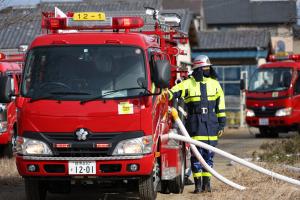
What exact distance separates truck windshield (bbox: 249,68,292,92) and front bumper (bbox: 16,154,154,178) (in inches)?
639

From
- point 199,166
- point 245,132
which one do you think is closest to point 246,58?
point 245,132

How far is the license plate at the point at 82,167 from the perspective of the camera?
9.07 meters

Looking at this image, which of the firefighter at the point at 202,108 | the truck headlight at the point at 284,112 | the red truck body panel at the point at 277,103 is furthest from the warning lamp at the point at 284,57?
the firefighter at the point at 202,108

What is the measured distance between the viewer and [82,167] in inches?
357

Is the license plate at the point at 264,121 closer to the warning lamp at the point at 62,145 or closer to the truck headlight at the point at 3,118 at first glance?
the truck headlight at the point at 3,118

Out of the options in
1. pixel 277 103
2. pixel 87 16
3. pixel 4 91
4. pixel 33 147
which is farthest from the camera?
pixel 277 103

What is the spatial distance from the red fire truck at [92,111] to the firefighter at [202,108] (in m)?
1.00

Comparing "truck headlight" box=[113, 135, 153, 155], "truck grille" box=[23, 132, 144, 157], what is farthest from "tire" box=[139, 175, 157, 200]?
"truck grille" box=[23, 132, 144, 157]

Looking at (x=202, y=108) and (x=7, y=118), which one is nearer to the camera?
(x=202, y=108)

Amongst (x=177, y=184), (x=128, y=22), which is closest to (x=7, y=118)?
(x=177, y=184)

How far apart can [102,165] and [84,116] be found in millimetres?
661

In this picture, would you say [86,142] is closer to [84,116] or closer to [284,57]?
[84,116]

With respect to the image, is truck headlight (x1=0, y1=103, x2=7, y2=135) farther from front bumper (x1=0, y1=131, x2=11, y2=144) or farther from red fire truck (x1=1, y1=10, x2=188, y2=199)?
red fire truck (x1=1, y1=10, x2=188, y2=199)

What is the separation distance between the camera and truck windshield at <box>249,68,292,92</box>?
2467 centimetres
